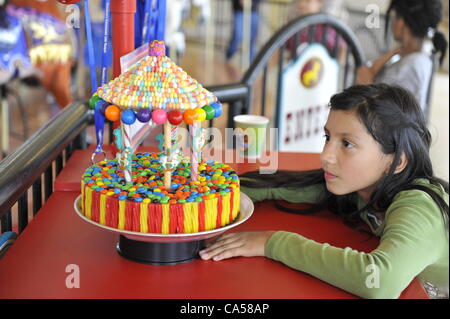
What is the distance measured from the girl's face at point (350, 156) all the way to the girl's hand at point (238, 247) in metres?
0.19

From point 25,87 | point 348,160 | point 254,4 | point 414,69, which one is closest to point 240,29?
point 254,4

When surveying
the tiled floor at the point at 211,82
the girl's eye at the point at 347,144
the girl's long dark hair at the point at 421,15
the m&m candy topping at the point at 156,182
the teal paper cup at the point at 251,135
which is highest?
the girl's long dark hair at the point at 421,15

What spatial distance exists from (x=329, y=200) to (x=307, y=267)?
0.32 m

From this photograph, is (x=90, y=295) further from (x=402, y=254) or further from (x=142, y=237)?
(x=402, y=254)

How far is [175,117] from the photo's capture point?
2.97 ft

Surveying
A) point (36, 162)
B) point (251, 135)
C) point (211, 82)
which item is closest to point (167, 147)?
point (36, 162)

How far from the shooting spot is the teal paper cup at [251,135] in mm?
1551

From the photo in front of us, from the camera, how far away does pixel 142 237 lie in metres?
0.93

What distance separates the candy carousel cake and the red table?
0.23 ft

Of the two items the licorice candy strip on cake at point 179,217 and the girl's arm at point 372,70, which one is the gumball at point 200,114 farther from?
the girl's arm at point 372,70

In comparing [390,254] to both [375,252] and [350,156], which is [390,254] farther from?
[350,156]

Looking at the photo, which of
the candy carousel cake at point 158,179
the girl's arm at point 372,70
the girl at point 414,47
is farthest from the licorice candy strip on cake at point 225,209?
the girl's arm at point 372,70

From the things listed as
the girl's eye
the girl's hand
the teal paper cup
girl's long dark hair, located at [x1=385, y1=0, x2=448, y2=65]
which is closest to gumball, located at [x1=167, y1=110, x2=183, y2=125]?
the girl's hand

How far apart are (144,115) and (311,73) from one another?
1.71m
